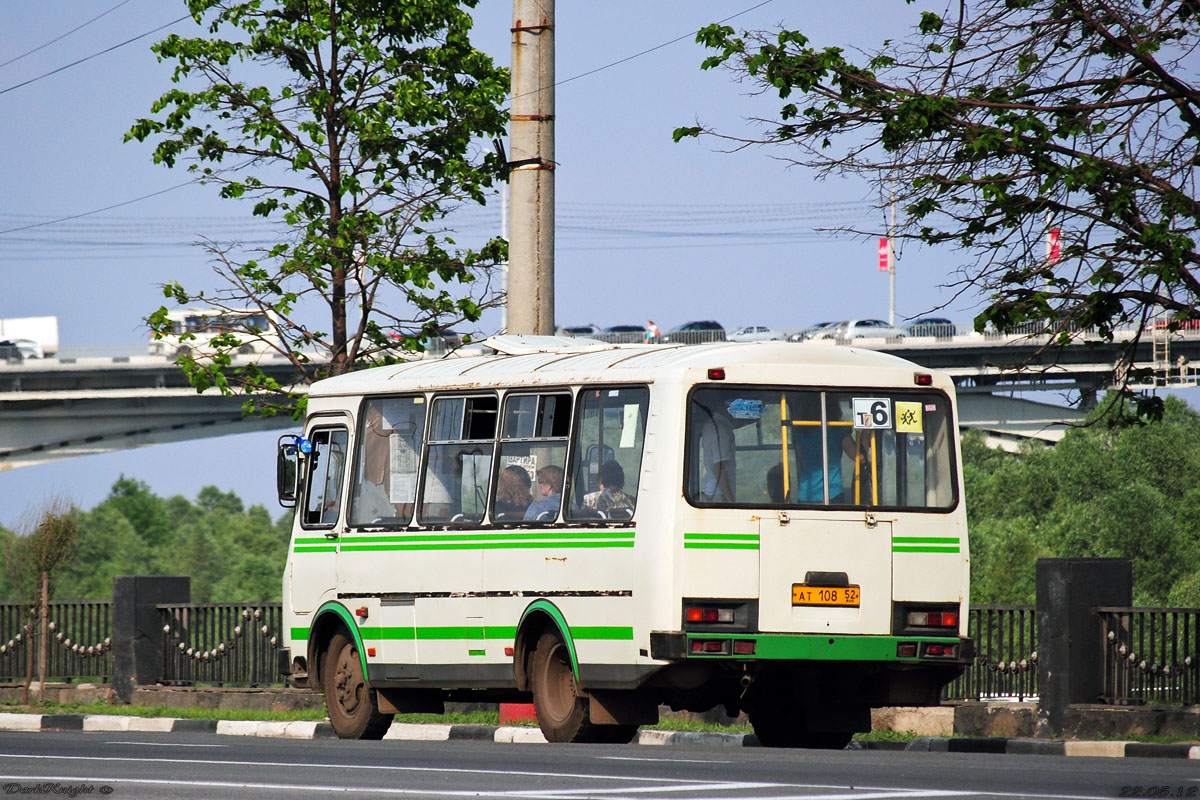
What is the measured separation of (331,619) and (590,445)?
3840 mm

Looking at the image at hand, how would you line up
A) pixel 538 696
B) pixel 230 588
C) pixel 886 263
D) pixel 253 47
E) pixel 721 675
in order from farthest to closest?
pixel 886 263 < pixel 230 588 < pixel 253 47 < pixel 538 696 < pixel 721 675

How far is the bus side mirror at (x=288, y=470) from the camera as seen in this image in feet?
57.9

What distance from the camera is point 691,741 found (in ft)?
55.6

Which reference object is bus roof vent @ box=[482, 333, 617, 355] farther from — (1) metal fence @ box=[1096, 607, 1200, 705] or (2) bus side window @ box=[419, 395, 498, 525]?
(1) metal fence @ box=[1096, 607, 1200, 705]

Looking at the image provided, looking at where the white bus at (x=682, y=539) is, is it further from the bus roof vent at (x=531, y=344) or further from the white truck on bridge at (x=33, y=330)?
the white truck on bridge at (x=33, y=330)

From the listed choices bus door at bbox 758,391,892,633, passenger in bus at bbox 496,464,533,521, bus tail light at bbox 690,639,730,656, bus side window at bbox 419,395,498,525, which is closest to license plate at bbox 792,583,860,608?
bus door at bbox 758,391,892,633

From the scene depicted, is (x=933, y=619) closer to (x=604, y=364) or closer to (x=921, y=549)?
(x=921, y=549)

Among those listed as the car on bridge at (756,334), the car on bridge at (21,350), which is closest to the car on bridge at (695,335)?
the car on bridge at (756,334)

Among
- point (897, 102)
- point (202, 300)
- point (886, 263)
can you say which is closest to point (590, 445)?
point (897, 102)

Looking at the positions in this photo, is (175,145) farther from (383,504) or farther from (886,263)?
(886,263)

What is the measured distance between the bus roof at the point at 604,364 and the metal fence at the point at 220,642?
234 inches

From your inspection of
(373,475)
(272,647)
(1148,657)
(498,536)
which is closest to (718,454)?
(498,536)

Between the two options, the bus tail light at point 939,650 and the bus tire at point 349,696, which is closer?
the bus tail light at point 939,650

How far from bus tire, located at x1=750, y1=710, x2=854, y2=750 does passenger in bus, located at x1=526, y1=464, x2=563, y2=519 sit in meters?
2.33
